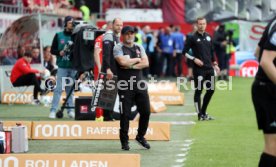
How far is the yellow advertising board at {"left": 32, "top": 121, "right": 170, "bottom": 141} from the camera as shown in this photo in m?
13.9

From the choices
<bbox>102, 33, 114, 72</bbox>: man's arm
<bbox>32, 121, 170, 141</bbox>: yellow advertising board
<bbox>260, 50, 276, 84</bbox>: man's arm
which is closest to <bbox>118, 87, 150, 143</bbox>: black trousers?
<bbox>102, 33, 114, 72</bbox>: man's arm

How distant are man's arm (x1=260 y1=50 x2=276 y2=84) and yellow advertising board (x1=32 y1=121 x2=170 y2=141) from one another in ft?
19.0

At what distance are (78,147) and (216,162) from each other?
252 centimetres

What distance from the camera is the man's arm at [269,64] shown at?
810 cm

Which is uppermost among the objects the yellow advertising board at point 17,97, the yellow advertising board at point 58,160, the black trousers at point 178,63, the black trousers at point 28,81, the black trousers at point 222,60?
the yellow advertising board at point 58,160

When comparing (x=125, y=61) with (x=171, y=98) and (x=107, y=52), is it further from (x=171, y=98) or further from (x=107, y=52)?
(x=171, y=98)

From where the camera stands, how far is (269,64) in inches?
320

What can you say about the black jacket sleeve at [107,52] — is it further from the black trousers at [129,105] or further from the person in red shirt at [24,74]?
the person in red shirt at [24,74]

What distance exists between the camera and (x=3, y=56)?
72.6 ft

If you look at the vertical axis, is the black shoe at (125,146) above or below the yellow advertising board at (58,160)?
below

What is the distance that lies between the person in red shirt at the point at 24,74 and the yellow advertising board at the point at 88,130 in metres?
6.34

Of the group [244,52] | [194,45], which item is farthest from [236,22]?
[194,45]

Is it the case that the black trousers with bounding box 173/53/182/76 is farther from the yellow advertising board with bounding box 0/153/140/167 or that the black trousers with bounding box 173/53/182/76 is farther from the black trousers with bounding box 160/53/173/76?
the yellow advertising board with bounding box 0/153/140/167

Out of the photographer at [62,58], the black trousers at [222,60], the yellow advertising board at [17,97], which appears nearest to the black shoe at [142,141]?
the photographer at [62,58]
